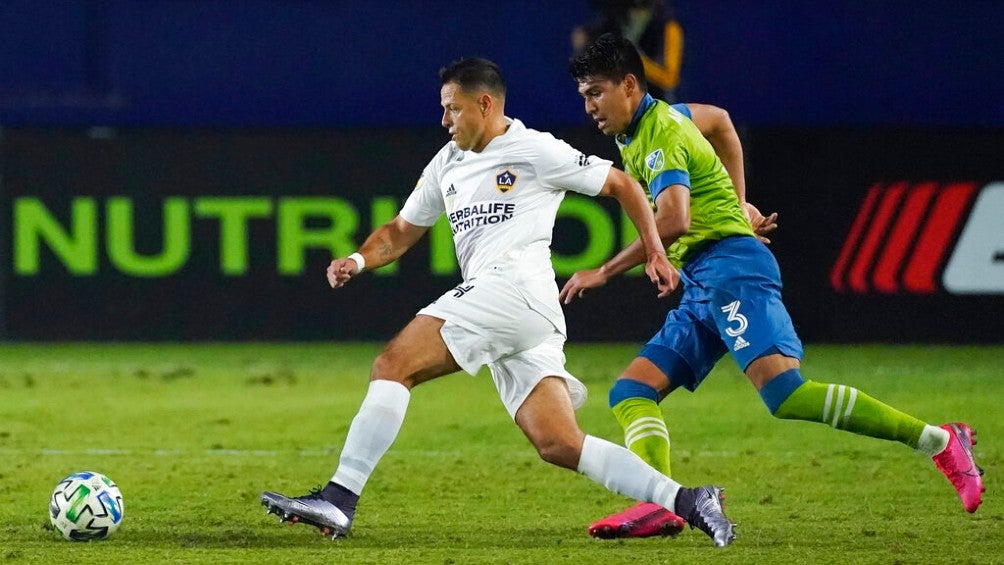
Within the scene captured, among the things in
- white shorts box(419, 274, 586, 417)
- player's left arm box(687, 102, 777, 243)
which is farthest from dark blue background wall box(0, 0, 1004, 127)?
white shorts box(419, 274, 586, 417)

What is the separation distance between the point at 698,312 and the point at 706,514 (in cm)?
98

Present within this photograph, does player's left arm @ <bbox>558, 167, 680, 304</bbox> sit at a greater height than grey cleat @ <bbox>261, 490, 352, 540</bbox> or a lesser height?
greater

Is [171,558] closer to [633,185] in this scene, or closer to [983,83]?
→ [633,185]

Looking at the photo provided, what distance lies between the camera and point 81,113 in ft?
59.8

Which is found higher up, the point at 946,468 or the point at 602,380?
the point at 946,468

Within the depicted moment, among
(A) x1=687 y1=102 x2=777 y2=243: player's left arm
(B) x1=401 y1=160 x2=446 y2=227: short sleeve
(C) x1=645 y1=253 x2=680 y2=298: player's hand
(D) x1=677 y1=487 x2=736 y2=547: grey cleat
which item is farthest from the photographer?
(A) x1=687 y1=102 x2=777 y2=243: player's left arm

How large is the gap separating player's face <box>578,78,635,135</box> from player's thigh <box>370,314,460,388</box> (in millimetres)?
1029

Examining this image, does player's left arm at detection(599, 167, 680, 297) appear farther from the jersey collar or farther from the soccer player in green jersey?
the jersey collar

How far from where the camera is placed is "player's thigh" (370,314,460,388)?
5953 mm

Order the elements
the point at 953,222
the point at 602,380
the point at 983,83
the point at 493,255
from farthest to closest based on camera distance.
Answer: the point at 983,83 → the point at 953,222 → the point at 602,380 → the point at 493,255

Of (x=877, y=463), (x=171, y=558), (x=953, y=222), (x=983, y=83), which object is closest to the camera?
(x=171, y=558)

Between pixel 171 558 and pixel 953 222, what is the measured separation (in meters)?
8.37

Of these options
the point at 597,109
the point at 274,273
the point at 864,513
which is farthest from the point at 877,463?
the point at 274,273

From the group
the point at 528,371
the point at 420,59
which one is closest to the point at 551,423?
the point at 528,371
